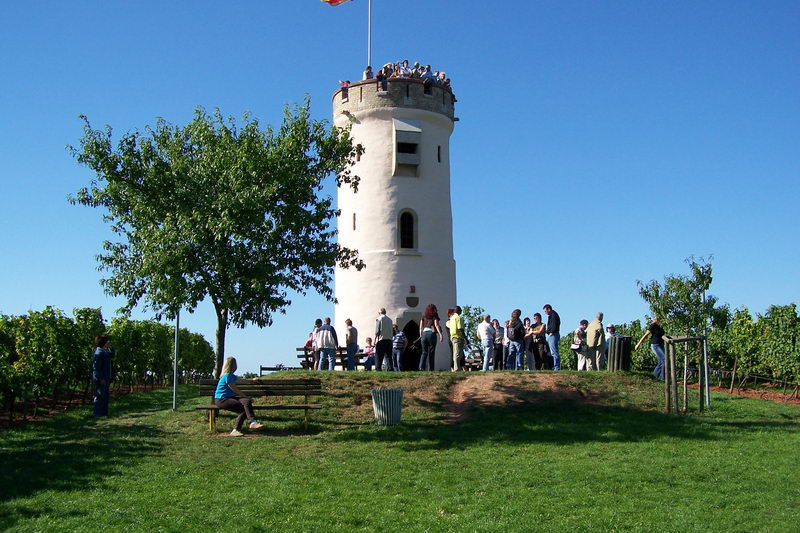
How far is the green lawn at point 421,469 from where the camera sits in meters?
9.58

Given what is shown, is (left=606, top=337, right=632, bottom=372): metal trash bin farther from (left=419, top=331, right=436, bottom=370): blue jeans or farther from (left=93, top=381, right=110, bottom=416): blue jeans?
(left=93, top=381, right=110, bottom=416): blue jeans

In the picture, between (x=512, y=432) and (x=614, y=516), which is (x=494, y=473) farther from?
(x=512, y=432)

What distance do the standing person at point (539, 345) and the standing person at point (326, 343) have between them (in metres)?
5.53

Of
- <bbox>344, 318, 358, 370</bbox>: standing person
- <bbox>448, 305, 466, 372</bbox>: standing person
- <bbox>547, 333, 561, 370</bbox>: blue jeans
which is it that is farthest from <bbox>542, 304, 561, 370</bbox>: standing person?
<bbox>344, 318, 358, 370</bbox>: standing person

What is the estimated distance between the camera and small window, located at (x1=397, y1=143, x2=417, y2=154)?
30.2m

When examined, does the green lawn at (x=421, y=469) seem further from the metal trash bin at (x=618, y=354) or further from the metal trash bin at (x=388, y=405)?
the metal trash bin at (x=618, y=354)

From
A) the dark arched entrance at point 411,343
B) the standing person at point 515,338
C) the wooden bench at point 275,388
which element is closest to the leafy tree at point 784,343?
the standing person at point 515,338

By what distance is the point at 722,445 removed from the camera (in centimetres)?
1447

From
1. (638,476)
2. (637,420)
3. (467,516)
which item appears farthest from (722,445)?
(467,516)

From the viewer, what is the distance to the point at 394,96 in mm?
30406

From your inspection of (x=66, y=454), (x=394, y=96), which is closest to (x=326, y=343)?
(x=66, y=454)

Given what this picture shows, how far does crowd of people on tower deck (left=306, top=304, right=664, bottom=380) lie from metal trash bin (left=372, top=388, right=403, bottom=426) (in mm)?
4187

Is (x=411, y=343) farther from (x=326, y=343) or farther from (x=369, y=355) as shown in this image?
(x=326, y=343)

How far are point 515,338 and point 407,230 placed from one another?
32.9 ft
